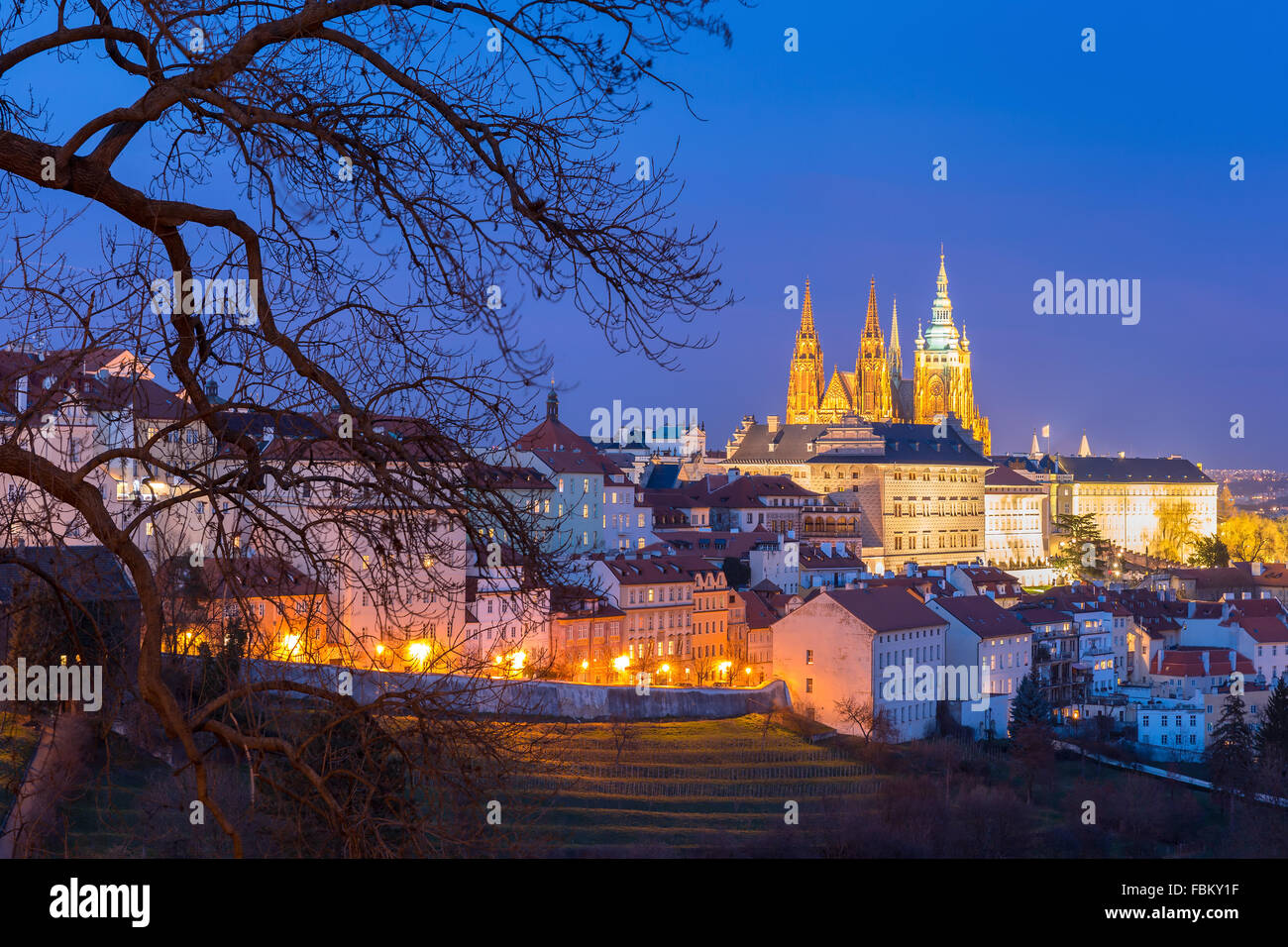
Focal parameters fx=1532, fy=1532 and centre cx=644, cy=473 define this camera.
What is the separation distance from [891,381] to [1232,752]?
3092 inches

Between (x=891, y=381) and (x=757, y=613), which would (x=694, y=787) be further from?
(x=891, y=381)

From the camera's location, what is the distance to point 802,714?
34.8 meters

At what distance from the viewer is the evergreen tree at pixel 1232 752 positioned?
31.6 m

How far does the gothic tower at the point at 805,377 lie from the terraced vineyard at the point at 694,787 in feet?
219

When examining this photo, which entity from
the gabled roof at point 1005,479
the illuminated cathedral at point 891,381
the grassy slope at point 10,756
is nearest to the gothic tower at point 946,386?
the illuminated cathedral at point 891,381

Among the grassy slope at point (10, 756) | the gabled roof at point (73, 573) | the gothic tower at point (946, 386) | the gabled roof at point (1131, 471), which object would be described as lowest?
the grassy slope at point (10, 756)

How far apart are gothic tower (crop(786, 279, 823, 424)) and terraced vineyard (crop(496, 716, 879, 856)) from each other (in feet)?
219

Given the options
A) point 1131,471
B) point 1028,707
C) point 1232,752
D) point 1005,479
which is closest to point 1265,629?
point 1028,707

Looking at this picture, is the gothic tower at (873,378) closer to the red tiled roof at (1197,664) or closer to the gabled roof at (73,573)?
the red tiled roof at (1197,664)

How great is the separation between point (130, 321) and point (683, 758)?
1012 inches

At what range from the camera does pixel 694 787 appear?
26922 mm

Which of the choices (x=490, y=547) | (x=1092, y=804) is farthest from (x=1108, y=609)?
(x=490, y=547)

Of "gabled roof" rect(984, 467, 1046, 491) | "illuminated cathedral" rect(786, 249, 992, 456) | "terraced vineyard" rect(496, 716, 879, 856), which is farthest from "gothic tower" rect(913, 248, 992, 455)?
"terraced vineyard" rect(496, 716, 879, 856)
